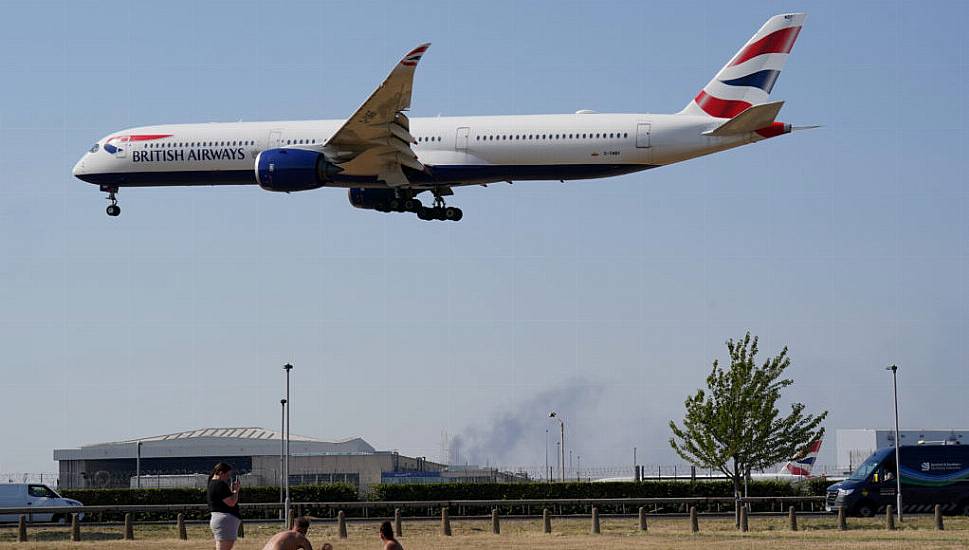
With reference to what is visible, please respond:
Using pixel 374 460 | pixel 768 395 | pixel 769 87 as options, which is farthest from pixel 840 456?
pixel 769 87

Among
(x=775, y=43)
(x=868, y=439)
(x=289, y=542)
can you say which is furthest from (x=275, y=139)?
(x=868, y=439)

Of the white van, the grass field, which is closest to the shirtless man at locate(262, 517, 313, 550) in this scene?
the grass field

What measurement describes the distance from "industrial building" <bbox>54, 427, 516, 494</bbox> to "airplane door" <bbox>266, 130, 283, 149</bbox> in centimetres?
2919

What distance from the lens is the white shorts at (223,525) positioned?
1970 centimetres

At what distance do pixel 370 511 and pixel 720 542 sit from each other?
66.5 feet

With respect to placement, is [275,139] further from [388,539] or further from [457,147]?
[388,539]

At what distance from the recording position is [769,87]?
173 ft

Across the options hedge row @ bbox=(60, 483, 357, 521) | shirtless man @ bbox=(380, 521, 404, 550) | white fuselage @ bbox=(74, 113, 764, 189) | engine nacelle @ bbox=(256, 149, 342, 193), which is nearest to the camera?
shirtless man @ bbox=(380, 521, 404, 550)

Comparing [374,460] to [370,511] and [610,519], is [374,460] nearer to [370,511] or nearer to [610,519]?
[370,511]

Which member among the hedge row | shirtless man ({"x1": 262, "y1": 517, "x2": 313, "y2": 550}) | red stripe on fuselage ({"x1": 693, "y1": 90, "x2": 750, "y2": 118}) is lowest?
the hedge row

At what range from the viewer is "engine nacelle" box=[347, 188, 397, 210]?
53.9 metres

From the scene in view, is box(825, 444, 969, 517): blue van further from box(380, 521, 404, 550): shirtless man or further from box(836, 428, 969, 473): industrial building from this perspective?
box(836, 428, 969, 473): industrial building

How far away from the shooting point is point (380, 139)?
4997 cm

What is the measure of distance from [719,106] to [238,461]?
1907 inches
